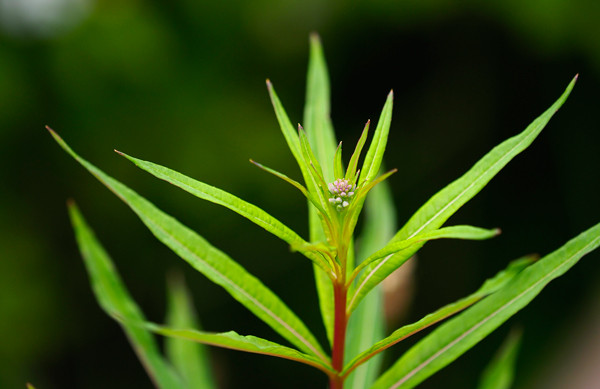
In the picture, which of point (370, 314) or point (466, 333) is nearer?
point (466, 333)

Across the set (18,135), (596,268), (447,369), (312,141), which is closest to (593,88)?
(596,268)

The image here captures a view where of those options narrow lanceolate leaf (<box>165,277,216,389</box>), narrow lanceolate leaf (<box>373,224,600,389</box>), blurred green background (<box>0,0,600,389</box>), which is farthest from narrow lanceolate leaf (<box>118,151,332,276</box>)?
blurred green background (<box>0,0,600,389</box>)

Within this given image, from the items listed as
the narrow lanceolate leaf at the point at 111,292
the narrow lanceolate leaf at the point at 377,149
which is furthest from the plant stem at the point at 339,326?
the narrow lanceolate leaf at the point at 111,292

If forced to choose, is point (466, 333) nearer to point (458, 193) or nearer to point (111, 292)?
point (458, 193)

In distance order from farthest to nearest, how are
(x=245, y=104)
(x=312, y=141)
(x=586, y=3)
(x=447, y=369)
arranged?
(x=447, y=369) < (x=245, y=104) < (x=586, y=3) < (x=312, y=141)

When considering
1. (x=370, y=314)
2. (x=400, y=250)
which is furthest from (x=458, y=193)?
(x=370, y=314)

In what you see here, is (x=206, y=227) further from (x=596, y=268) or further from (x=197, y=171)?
(x=596, y=268)

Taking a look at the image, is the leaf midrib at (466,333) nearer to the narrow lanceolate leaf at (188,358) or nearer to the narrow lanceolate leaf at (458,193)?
the narrow lanceolate leaf at (458,193)

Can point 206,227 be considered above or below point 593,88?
below
